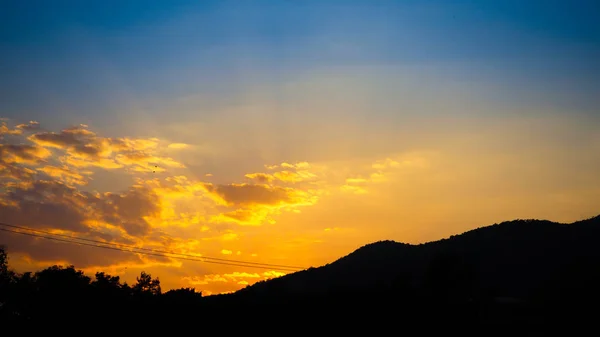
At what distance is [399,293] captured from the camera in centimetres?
5588

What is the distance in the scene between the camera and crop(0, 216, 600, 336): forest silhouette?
4850 cm

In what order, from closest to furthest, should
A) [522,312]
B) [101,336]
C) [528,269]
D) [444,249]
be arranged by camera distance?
[522,312], [101,336], [528,269], [444,249]

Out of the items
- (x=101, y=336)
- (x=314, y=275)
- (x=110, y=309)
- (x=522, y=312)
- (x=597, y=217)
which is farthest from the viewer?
(x=314, y=275)

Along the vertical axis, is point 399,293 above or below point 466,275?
below

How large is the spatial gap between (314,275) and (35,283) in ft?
206

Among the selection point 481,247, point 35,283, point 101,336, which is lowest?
point 101,336

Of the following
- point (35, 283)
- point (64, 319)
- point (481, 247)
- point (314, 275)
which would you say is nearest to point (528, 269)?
point (481, 247)

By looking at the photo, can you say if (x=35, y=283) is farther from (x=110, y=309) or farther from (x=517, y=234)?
(x=517, y=234)

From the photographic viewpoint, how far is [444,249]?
378 feet

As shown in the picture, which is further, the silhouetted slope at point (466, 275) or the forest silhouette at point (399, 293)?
the silhouetted slope at point (466, 275)

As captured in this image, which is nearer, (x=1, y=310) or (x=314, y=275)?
(x=1, y=310)

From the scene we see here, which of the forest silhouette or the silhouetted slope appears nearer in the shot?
the forest silhouette

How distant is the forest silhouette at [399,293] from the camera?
4850 cm

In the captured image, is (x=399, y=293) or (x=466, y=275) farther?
(x=466, y=275)
